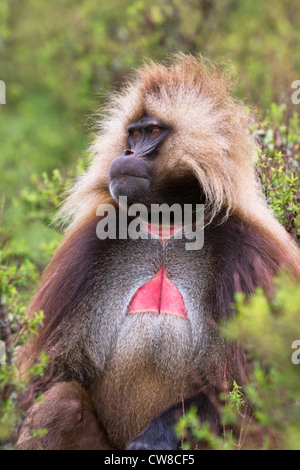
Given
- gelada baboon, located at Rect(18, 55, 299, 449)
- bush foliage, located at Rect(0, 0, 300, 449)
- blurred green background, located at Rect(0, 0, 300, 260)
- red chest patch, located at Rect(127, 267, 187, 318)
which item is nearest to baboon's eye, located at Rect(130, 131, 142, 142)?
gelada baboon, located at Rect(18, 55, 299, 449)

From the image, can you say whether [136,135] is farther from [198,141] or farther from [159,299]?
[159,299]

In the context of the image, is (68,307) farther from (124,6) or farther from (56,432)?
(124,6)

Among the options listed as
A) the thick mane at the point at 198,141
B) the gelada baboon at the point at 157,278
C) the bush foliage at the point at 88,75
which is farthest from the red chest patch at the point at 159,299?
the bush foliage at the point at 88,75

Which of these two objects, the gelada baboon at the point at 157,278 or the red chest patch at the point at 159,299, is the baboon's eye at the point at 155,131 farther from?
the red chest patch at the point at 159,299

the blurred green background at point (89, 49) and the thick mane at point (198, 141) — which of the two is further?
the blurred green background at point (89, 49)

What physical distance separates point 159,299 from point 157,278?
156 mm

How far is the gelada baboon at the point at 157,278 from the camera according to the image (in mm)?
4723

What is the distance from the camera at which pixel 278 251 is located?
4852 mm

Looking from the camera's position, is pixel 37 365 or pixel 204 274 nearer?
pixel 37 365

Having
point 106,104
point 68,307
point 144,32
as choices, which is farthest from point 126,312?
point 144,32

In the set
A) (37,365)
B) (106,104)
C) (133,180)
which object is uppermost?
(106,104)

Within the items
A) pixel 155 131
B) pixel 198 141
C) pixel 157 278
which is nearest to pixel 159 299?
pixel 157 278

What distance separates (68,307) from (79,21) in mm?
8122

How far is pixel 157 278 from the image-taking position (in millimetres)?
5062
